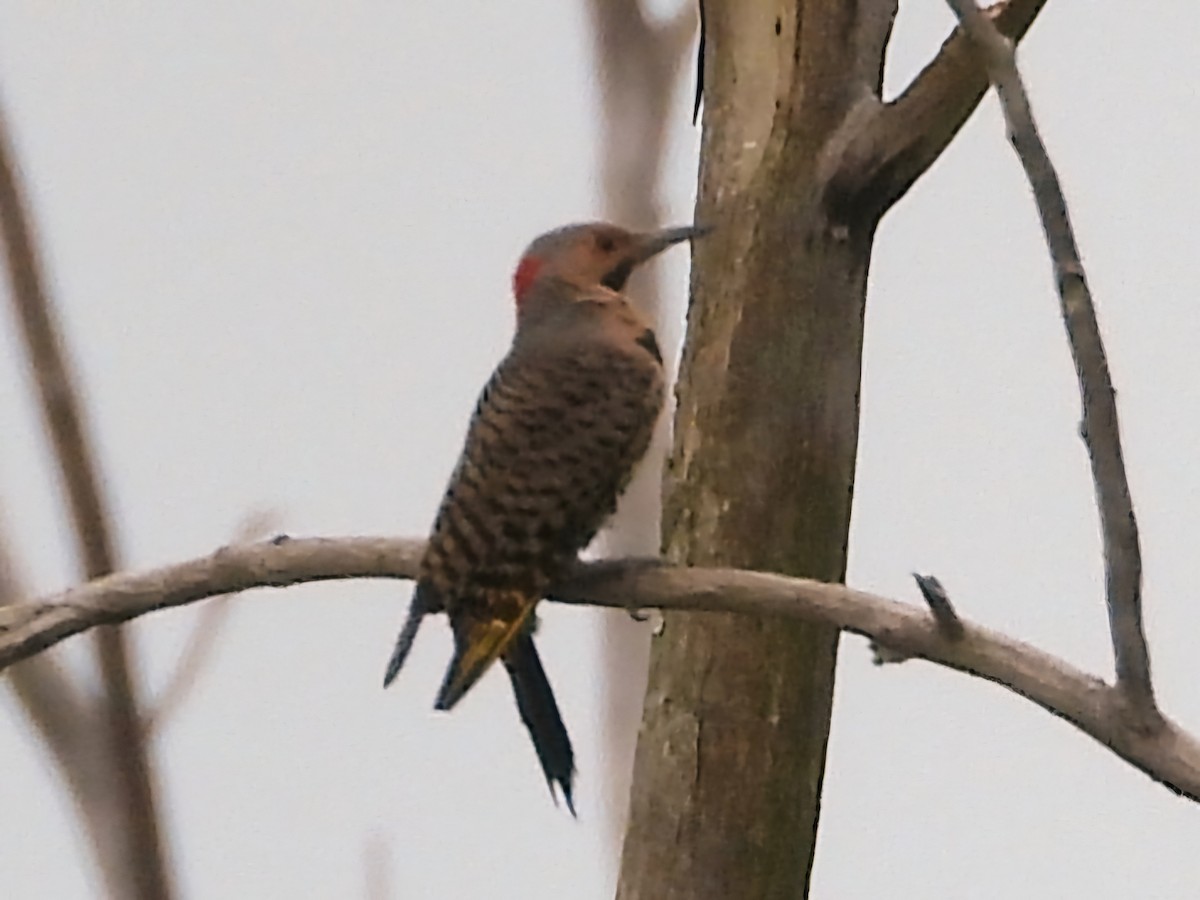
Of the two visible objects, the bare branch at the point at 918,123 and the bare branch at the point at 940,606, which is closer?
the bare branch at the point at 940,606

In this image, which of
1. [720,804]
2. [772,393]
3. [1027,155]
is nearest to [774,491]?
[772,393]

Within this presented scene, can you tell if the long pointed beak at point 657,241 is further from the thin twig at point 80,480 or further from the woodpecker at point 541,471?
the thin twig at point 80,480

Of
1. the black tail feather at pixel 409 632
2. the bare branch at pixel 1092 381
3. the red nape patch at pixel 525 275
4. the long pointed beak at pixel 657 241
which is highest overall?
the long pointed beak at pixel 657 241

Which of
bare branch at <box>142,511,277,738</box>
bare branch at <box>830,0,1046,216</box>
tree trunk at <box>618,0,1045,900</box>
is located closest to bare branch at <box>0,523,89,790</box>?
bare branch at <box>142,511,277,738</box>

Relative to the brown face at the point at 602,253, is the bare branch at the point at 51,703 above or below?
below

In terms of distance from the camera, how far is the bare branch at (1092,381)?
2.48 ft

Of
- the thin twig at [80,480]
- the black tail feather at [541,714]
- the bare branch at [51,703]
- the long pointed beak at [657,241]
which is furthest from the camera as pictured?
the long pointed beak at [657,241]

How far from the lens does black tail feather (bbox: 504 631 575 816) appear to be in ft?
4.15

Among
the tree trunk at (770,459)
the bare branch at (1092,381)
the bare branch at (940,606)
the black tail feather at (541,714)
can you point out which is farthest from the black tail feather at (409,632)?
the bare branch at (1092,381)

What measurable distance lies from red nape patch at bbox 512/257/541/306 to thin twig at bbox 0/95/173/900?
33.1 inches

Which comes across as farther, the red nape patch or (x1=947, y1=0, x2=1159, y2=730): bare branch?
the red nape patch

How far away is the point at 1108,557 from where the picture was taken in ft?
2.63

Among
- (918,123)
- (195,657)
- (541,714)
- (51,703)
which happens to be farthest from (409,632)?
(918,123)

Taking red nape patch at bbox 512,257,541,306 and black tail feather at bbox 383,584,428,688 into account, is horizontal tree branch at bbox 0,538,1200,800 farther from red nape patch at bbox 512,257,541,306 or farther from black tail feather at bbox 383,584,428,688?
red nape patch at bbox 512,257,541,306
